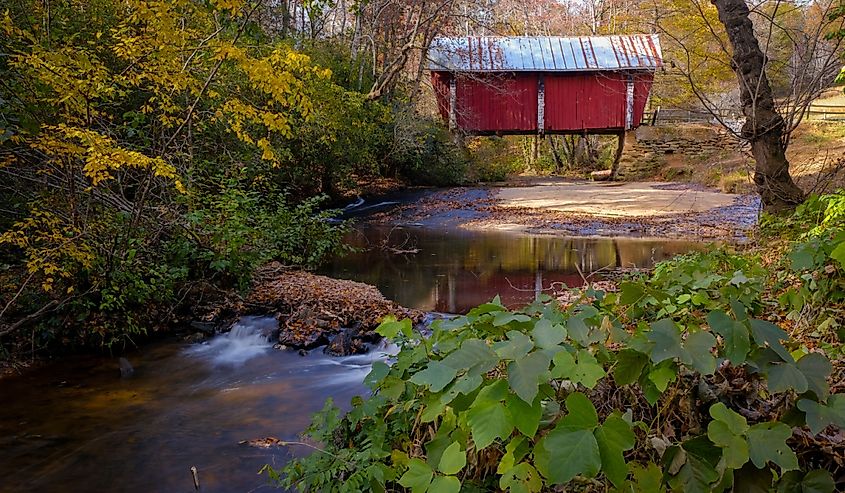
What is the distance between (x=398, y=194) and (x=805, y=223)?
18937 mm

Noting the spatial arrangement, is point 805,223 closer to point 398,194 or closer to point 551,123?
point 398,194

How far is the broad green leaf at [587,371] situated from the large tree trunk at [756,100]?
570 centimetres

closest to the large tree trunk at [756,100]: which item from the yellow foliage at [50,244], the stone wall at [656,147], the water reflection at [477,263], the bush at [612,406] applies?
the water reflection at [477,263]

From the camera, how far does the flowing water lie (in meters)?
4.56

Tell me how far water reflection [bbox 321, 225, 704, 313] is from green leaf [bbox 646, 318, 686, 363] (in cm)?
662

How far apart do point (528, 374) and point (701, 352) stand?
19.9 inches

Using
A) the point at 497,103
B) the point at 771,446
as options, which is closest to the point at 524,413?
the point at 771,446

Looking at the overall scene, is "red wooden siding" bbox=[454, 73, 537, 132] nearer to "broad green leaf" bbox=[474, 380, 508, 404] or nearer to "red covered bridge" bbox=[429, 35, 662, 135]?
"red covered bridge" bbox=[429, 35, 662, 135]

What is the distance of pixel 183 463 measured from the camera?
4.75 metres

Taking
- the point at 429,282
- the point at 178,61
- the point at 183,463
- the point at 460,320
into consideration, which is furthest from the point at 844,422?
the point at 429,282

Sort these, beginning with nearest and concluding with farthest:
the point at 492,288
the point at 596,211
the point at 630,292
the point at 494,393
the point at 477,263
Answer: the point at 494,393
the point at 630,292
the point at 492,288
the point at 477,263
the point at 596,211

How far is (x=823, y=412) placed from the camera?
5.35 feet

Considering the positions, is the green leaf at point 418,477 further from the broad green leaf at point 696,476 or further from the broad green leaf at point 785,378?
the broad green leaf at point 785,378

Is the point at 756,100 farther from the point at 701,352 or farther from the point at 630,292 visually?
the point at 701,352
